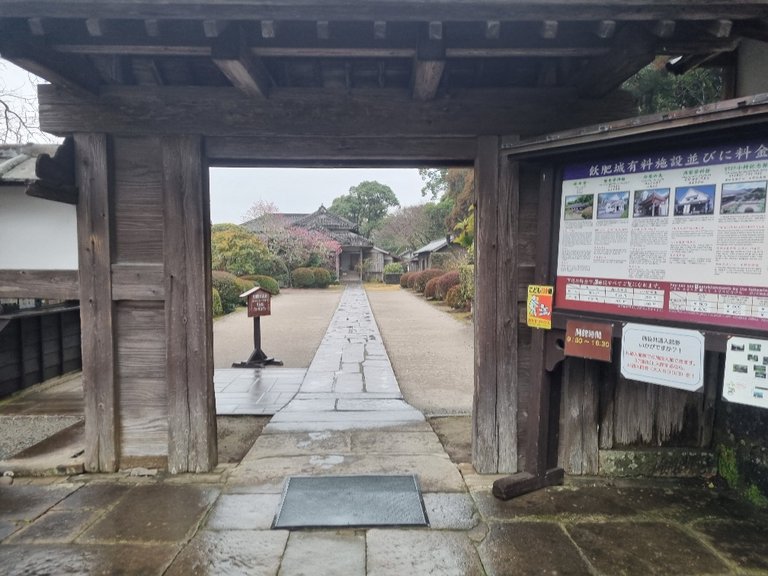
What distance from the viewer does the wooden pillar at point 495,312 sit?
127 inches

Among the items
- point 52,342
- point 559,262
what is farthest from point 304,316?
point 559,262

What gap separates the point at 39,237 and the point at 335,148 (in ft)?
7.56

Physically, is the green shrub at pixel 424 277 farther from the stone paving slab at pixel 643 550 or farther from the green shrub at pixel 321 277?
the stone paving slab at pixel 643 550

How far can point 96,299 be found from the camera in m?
3.20

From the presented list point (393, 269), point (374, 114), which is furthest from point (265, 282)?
point (374, 114)

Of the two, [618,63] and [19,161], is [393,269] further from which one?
[618,63]

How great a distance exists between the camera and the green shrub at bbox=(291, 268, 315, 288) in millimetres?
29797

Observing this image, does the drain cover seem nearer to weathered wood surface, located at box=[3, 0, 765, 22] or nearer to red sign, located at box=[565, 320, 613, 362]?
red sign, located at box=[565, 320, 613, 362]

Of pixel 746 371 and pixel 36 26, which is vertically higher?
pixel 36 26

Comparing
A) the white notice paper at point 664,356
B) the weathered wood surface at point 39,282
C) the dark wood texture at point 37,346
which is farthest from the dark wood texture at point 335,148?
the dark wood texture at point 37,346

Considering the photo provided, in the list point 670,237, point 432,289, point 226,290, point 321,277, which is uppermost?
point 670,237

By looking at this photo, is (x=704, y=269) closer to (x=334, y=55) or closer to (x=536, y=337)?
(x=536, y=337)

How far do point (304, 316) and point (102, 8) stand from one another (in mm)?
13541

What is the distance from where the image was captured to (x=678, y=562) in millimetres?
2262
